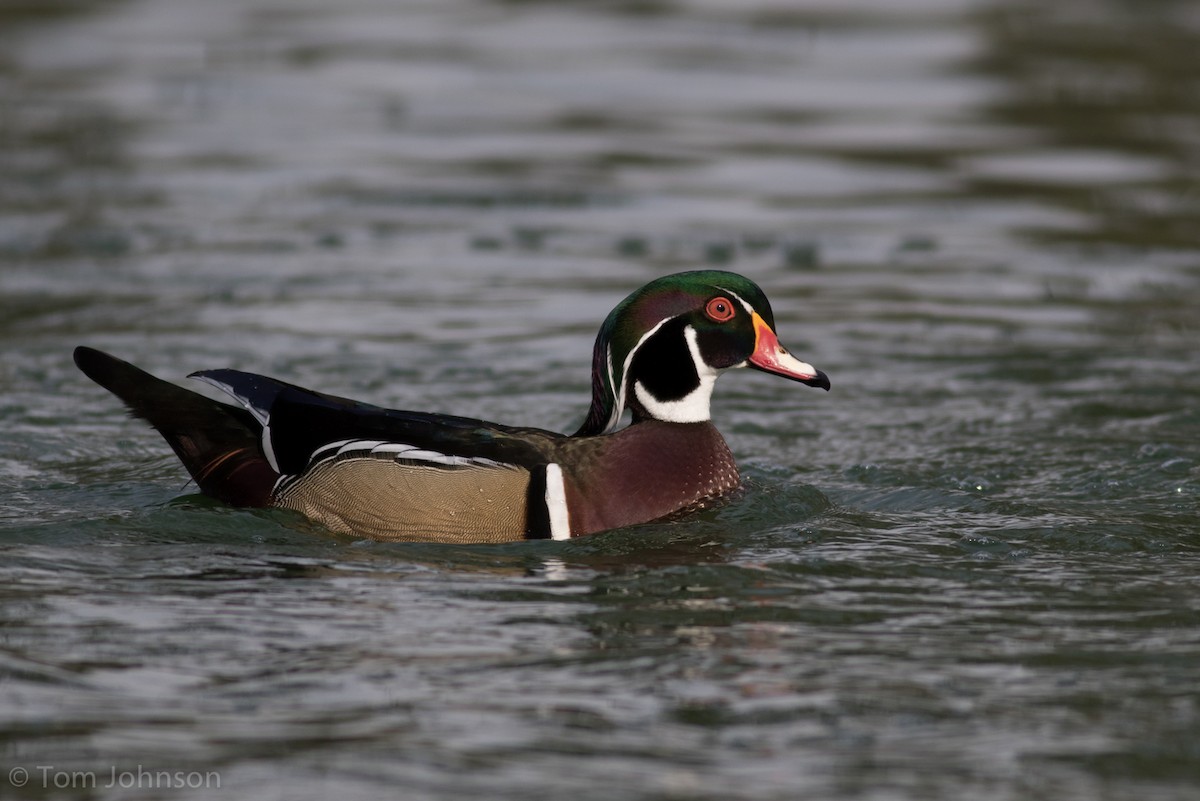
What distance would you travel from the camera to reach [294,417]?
7973 millimetres

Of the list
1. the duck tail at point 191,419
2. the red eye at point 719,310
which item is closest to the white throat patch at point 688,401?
the red eye at point 719,310

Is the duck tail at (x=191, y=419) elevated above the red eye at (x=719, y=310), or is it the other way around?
the red eye at (x=719, y=310)

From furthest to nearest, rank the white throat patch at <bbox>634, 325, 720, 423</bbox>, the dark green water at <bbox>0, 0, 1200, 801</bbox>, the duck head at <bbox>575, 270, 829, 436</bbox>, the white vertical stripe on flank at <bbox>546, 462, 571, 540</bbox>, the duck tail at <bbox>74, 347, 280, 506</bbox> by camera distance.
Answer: the duck tail at <bbox>74, 347, 280, 506</bbox> → the white throat patch at <bbox>634, 325, 720, 423</bbox> → the duck head at <bbox>575, 270, 829, 436</bbox> → the white vertical stripe on flank at <bbox>546, 462, 571, 540</bbox> → the dark green water at <bbox>0, 0, 1200, 801</bbox>

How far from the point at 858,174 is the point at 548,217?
118 inches

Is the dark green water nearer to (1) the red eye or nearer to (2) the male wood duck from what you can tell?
(2) the male wood duck

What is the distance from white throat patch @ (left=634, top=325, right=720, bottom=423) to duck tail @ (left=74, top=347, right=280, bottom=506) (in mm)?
1726

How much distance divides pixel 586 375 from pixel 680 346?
3217mm

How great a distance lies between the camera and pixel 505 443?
25.1 feet

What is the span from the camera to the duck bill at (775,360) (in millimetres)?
7969

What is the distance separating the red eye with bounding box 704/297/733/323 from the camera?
312 inches

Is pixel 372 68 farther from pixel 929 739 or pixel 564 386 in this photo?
pixel 929 739

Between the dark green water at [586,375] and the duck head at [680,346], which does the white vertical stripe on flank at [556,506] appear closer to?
the dark green water at [586,375]

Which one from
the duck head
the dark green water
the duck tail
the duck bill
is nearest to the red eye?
the duck head

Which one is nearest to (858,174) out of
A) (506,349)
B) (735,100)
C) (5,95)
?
(735,100)
